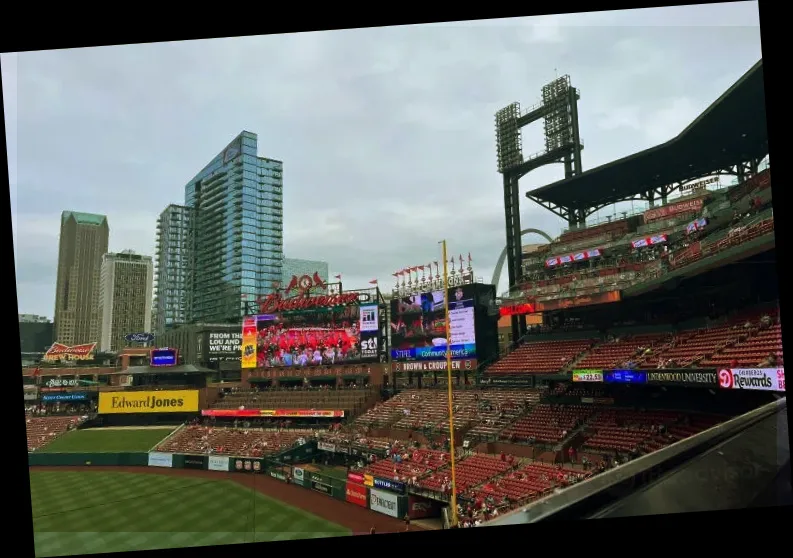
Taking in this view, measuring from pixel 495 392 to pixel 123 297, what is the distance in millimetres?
32670

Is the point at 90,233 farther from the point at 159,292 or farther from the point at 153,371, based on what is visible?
the point at 159,292

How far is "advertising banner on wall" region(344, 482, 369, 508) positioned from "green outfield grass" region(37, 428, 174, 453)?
12.1m

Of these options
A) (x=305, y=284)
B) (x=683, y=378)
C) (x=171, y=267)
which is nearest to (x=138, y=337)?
(x=305, y=284)

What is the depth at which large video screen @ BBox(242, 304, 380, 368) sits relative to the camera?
26.3m

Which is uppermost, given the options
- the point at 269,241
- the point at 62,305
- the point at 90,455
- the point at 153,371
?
the point at 269,241

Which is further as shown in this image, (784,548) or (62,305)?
(62,305)

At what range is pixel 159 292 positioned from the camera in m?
56.5

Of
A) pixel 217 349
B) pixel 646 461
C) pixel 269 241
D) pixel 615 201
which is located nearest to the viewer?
pixel 646 461

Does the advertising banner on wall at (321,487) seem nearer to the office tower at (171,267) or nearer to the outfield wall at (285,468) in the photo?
the outfield wall at (285,468)

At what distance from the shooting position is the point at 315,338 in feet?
92.4

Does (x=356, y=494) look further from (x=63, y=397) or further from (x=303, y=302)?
(x=63, y=397)

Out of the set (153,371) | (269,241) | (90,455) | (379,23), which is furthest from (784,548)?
(269,241)

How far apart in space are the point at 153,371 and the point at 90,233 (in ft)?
35.0

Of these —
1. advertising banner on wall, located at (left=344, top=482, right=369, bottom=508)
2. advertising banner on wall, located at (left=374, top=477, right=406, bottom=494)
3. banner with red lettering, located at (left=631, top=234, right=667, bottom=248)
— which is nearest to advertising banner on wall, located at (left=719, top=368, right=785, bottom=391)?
advertising banner on wall, located at (left=374, top=477, right=406, bottom=494)
